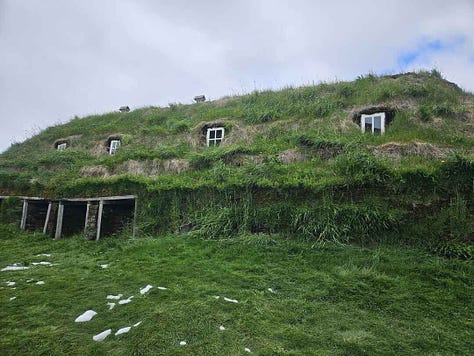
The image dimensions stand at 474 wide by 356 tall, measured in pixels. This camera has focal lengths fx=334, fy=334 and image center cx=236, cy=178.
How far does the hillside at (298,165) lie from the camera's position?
991 cm

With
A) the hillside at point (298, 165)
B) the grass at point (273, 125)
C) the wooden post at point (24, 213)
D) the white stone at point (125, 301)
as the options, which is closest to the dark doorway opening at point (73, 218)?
the hillside at point (298, 165)

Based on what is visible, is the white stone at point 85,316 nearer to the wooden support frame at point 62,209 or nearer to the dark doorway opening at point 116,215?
the wooden support frame at point 62,209

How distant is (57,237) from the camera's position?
14445 millimetres

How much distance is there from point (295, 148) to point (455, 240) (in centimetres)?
663

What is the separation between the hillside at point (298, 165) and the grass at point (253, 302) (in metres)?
1.14

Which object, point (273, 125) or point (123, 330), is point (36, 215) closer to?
point (273, 125)

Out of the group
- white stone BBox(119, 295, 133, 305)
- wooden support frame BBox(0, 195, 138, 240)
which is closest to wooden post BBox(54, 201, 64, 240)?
wooden support frame BBox(0, 195, 138, 240)

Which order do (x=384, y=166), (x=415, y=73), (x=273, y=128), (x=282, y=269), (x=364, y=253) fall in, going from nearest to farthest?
(x=282, y=269), (x=364, y=253), (x=384, y=166), (x=273, y=128), (x=415, y=73)

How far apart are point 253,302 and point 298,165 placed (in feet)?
22.9

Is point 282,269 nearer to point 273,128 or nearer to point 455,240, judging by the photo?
point 455,240

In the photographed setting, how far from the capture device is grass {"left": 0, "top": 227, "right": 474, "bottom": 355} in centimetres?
552

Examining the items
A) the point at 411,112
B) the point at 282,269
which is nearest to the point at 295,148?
the point at 411,112

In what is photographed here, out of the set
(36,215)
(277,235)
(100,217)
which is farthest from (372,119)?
(36,215)

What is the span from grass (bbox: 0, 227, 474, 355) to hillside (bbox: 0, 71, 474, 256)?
3.73 ft
